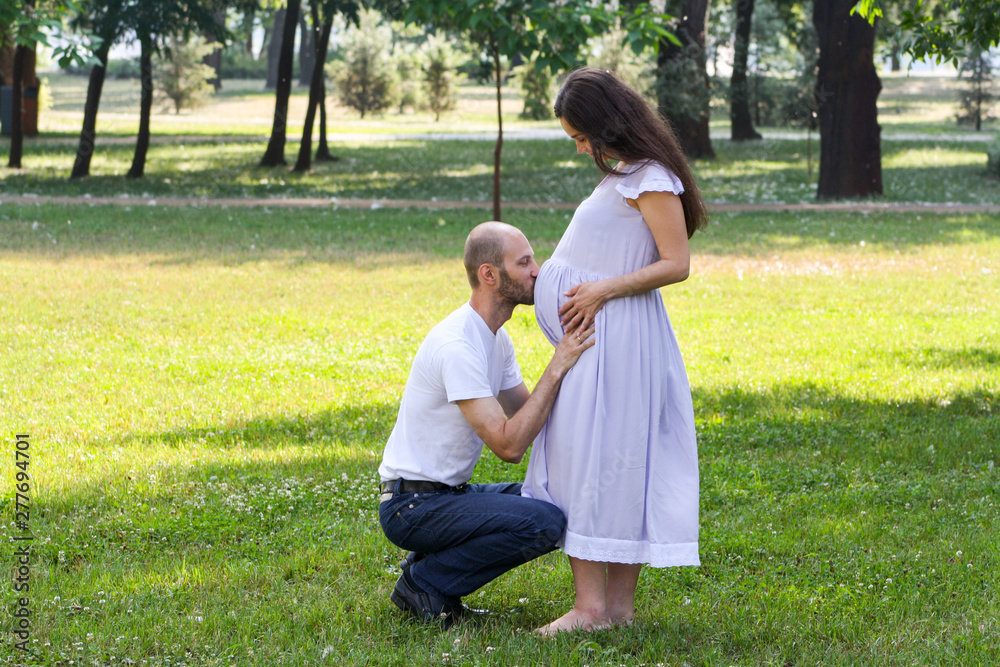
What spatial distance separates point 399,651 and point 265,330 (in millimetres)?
5594

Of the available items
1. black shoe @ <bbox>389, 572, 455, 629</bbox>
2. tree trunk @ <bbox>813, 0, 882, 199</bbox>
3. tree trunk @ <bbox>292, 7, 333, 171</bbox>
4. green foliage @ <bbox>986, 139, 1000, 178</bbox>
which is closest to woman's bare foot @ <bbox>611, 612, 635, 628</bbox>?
black shoe @ <bbox>389, 572, 455, 629</bbox>

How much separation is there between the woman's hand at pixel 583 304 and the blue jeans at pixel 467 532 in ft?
2.07

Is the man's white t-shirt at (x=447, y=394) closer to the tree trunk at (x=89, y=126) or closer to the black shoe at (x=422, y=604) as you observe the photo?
the black shoe at (x=422, y=604)

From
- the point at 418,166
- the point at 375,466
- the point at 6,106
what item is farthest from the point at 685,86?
the point at 375,466

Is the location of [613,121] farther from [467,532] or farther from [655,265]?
[467,532]

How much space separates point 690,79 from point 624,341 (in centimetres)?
2525

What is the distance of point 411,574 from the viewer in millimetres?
3643

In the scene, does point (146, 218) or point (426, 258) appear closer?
point (426, 258)

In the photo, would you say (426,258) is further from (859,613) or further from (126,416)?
(859,613)

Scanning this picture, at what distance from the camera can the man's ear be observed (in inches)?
134

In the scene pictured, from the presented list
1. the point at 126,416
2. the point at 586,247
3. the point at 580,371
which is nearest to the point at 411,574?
the point at 580,371

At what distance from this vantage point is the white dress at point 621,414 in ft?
10.8

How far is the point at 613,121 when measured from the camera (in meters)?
3.22

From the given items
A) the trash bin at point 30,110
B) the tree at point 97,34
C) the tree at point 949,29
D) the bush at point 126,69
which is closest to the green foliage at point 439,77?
the trash bin at point 30,110
